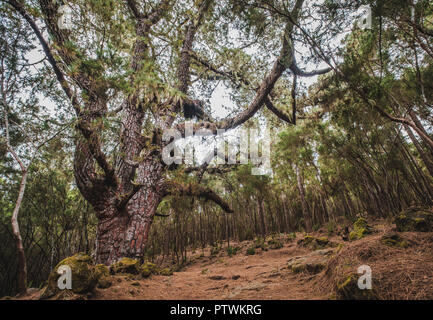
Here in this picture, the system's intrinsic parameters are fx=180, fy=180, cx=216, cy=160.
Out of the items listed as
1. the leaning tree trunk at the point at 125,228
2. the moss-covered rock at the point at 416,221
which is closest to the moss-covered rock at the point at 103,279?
the leaning tree trunk at the point at 125,228

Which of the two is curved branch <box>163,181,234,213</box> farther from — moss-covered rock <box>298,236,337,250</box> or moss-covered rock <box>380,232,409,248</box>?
moss-covered rock <box>380,232,409,248</box>

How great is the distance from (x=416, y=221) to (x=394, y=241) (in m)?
0.92

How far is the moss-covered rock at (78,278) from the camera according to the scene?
6.09 feet

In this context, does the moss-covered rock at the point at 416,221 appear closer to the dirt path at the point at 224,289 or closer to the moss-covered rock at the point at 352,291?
the dirt path at the point at 224,289

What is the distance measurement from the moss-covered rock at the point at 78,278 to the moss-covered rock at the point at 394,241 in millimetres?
3626

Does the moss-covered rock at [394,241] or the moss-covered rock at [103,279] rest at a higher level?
the moss-covered rock at [394,241]

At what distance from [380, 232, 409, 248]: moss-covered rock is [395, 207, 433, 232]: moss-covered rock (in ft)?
2.26

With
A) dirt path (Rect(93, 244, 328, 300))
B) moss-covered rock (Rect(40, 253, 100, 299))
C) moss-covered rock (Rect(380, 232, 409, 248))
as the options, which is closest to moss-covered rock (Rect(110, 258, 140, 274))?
dirt path (Rect(93, 244, 328, 300))

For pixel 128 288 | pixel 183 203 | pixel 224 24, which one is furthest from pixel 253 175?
pixel 128 288

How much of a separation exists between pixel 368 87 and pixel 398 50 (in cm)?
301

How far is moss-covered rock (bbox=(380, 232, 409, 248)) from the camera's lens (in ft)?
7.66

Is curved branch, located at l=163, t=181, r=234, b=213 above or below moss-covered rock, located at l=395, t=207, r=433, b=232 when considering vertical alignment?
above

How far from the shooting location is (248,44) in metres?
4.87
